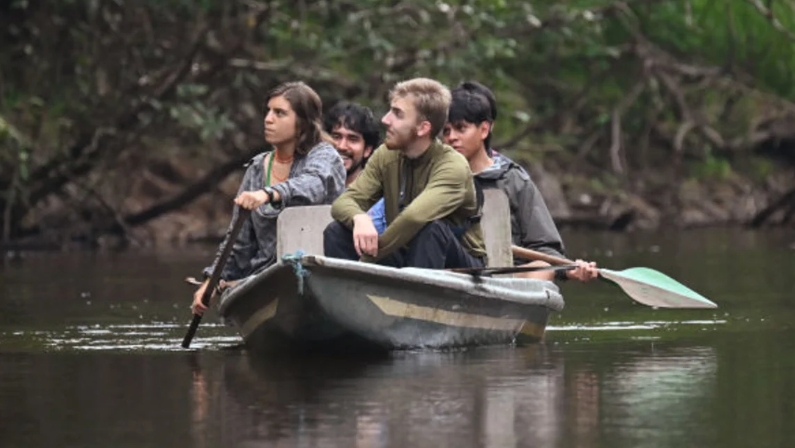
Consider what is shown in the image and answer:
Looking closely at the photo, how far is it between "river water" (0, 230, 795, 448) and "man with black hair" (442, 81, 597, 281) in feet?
1.62

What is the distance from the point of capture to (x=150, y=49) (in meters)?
20.9

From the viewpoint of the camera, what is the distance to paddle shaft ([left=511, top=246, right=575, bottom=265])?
32.7 feet

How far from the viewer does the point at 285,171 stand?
31.8ft

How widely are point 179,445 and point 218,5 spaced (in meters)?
14.0

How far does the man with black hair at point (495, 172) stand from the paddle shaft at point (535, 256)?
1.4 inches

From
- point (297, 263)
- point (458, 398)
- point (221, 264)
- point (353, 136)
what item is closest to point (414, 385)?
point (458, 398)

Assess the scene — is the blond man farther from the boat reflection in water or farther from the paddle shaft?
the paddle shaft

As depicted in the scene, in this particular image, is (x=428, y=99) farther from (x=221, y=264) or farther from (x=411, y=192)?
(x=221, y=264)

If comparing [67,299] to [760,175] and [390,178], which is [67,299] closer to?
[390,178]

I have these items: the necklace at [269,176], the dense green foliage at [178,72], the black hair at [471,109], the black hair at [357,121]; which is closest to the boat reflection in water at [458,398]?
the necklace at [269,176]

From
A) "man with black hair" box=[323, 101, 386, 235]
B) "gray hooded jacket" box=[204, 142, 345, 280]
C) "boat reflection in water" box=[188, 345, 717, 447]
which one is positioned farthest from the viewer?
"man with black hair" box=[323, 101, 386, 235]

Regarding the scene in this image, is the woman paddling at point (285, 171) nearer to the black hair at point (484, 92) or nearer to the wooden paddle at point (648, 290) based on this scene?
the black hair at point (484, 92)

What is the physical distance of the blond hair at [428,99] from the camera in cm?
905

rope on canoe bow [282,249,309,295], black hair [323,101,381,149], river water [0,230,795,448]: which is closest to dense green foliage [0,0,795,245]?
black hair [323,101,381,149]
